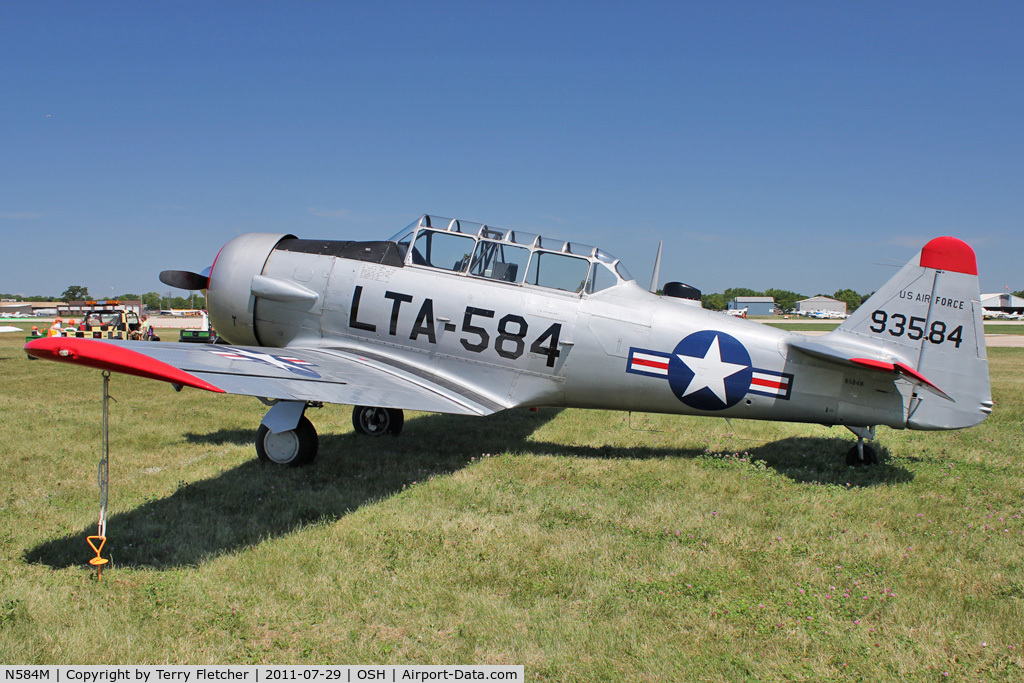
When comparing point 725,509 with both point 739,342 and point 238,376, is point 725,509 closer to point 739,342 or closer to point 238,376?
point 739,342

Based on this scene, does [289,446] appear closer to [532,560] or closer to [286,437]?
[286,437]

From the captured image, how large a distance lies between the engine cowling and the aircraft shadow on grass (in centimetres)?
143

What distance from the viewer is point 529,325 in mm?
6977

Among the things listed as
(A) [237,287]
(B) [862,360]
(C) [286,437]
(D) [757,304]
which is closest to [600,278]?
(B) [862,360]

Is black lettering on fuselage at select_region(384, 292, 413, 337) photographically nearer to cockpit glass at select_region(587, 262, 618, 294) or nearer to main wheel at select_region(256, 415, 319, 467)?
main wheel at select_region(256, 415, 319, 467)

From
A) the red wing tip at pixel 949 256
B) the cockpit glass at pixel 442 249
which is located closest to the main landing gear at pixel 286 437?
the cockpit glass at pixel 442 249

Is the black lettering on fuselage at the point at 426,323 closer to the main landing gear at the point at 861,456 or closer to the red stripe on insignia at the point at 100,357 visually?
the red stripe on insignia at the point at 100,357

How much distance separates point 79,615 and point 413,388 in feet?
11.8

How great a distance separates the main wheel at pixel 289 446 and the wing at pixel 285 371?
2.49 ft

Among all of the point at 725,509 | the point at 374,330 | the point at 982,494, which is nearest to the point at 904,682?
the point at 725,509

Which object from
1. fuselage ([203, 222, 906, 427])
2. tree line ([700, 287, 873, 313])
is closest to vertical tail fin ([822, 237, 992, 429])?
fuselage ([203, 222, 906, 427])

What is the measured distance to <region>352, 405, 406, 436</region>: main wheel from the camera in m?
8.51

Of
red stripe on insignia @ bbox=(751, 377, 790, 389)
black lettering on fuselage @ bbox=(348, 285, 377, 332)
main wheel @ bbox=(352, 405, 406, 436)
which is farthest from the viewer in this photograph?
main wheel @ bbox=(352, 405, 406, 436)

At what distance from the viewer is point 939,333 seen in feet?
20.4
